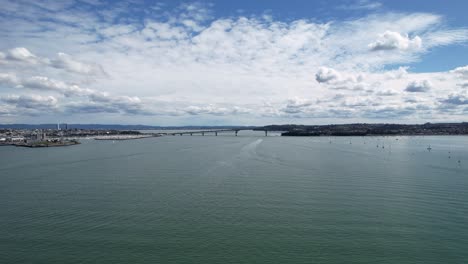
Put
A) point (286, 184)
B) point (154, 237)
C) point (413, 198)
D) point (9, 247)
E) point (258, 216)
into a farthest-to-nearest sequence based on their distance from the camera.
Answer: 1. point (286, 184)
2. point (413, 198)
3. point (258, 216)
4. point (154, 237)
5. point (9, 247)

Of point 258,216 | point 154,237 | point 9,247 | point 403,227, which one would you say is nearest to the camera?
point 9,247

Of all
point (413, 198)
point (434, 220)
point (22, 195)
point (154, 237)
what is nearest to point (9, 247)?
point (154, 237)

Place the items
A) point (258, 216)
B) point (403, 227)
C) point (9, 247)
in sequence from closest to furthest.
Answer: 1. point (9, 247)
2. point (403, 227)
3. point (258, 216)

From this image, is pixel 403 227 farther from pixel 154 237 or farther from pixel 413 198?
pixel 154 237

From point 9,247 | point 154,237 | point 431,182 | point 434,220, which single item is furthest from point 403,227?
point 9,247

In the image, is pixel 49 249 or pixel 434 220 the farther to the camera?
pixel 434 220

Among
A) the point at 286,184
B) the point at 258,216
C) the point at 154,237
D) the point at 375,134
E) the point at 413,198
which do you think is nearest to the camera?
the point at 154,237

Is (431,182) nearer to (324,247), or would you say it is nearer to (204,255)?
(324,247)

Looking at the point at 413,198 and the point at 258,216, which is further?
the point at 413,198

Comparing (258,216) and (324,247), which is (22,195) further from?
(324,247)
